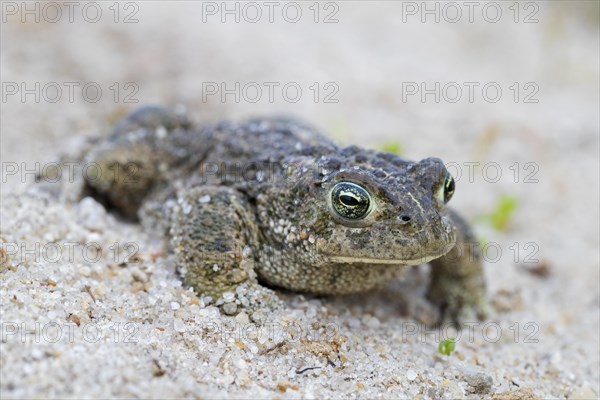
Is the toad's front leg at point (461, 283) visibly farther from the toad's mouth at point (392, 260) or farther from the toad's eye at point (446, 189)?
the toad's mouth at point (392, 260)

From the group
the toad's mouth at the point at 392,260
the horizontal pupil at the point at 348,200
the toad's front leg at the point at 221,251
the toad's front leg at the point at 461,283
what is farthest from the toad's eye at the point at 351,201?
the toad's front leg at the point at 461,283

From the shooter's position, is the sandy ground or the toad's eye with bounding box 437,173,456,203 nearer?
the sandy ground

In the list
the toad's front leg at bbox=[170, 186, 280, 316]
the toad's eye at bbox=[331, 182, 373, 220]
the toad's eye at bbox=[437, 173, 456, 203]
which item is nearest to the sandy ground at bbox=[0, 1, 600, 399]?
the toad's front leg at bbox=[170, 186, 280, 316]

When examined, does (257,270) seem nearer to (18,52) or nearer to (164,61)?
(164,61)

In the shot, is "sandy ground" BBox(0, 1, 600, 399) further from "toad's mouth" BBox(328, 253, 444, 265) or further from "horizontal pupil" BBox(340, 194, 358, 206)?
"horizontal pupil" BBox(340, 194, 358, 206)

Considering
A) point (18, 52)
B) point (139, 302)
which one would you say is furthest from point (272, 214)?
point (18, 52)

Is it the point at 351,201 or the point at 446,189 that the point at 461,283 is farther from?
the point at 351,201
